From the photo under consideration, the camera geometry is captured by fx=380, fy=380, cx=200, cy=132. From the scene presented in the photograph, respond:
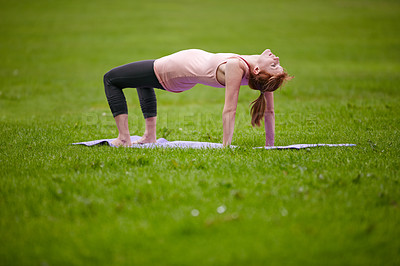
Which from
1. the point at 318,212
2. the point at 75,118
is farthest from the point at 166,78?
the point at 75,118

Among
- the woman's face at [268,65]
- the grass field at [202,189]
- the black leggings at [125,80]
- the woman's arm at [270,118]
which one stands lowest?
the grass field at [202,189]

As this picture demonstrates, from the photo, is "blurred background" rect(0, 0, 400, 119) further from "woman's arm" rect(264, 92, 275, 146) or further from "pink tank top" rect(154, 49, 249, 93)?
"woman's arm" rect(264, 92, 275, 146)

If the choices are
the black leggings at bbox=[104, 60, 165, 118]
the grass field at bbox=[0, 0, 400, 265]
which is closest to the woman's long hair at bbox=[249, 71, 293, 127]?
the grass field at bbox=[0, 0, 400, 265]

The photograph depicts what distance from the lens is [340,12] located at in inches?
1419

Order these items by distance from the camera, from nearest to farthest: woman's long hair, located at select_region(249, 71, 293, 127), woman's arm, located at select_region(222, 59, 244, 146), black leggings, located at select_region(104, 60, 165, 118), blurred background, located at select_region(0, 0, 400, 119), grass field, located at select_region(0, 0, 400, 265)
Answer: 1. grass field, located at select_region(0, 0, 400, 265)
2. woman's arm, located at select_region(222, 59, 244, 146)
3. woman's long hair, located at select_region(249, 71, 293, 127)
4. black leggings, located at select_region(104, 60, 165, 118)
5. blurred background, located at select_region(0, 0, 400, 119)

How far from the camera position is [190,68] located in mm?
5133

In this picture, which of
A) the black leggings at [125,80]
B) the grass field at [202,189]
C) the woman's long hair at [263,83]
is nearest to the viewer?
the grass field at [202,189]

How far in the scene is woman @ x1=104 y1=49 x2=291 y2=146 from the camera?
4902 mm

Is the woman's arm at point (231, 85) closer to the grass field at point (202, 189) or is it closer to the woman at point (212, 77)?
the woman at point (212, 77)

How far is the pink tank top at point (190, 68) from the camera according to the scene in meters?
5.04

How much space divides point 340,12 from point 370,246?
37.5 metres

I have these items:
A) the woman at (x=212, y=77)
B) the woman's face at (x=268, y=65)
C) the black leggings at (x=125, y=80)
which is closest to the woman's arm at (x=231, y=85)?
the woman at (x=212, y=77)

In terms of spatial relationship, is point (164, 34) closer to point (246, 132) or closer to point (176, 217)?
point (246, 132)

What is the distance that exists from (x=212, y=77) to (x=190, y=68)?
0.34 metres
